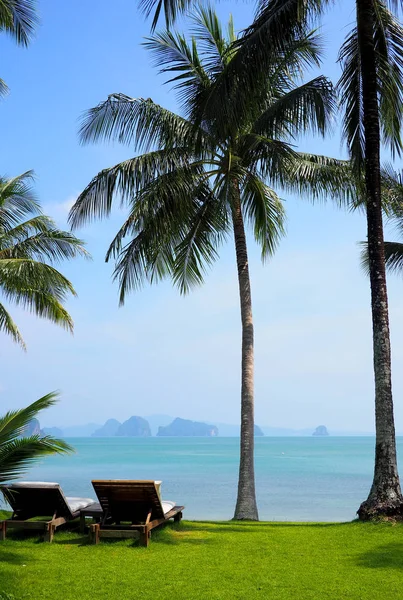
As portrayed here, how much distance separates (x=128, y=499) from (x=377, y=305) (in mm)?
4444

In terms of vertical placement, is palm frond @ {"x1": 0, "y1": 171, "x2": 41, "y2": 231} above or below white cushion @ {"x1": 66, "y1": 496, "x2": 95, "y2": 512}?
above

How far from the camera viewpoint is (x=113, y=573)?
6855 mm

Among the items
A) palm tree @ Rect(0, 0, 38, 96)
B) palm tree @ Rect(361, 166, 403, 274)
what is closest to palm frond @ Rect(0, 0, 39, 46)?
palm tree @ Rect(0, 0, 38, 96)

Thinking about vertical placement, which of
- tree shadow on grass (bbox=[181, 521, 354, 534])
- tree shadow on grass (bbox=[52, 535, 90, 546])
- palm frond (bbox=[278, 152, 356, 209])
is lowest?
tree shadow on grass (bbox=[181, 521, 354, 534])

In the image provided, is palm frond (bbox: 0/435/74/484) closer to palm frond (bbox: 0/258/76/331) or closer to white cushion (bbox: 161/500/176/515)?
white cushion (bbox: 161/500/176/515)

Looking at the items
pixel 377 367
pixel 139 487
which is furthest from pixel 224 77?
pixel 139 487

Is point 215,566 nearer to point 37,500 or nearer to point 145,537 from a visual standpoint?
point 145,537

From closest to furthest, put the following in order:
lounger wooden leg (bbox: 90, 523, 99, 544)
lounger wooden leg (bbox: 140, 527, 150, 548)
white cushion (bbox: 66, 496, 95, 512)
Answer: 1. lounger wooden leg (bbox: 140, 527, 150, 548)
2. lounger wooden leg (bbox: 90, 523, 99, 544)
3. white cushion (bbox: 66, 496, 95, 512)

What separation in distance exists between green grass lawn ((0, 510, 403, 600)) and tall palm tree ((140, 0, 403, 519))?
49.7 inches

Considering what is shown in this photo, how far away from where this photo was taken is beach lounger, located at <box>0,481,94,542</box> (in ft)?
27.4

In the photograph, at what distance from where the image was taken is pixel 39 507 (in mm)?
8695

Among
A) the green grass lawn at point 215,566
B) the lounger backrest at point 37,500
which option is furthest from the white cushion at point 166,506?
the lounger backrest at point 37,500

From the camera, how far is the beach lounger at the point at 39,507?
8344mm

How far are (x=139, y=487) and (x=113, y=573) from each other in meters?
1.35
